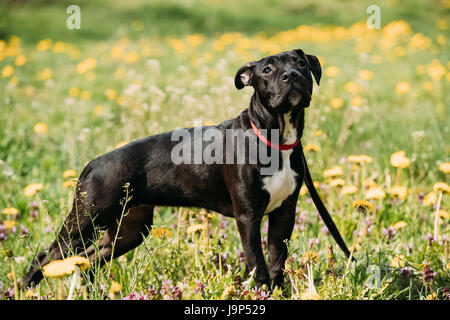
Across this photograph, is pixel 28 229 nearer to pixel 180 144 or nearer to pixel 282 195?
pixel 180 144

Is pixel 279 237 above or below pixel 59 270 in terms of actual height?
below

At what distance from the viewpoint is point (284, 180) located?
286cm

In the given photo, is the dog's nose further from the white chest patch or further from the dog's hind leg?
the dog's hind leg

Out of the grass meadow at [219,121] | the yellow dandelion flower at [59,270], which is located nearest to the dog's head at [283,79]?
the grass meadow at [219,121]

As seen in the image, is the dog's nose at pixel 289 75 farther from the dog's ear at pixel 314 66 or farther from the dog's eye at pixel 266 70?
the dog's ear at pixel 314 66

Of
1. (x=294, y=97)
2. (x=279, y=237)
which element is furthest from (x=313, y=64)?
(x=279, y=237)

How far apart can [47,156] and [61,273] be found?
12.1 feet

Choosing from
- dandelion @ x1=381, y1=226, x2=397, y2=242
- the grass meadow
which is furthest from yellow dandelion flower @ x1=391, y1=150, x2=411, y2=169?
dandelion @ x1=381, y1=226, x2=397, y2=242

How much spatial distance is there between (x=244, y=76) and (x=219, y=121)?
1.80 metres

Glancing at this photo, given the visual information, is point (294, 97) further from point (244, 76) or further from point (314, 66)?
point (244, 76)

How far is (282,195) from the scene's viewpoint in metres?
2.90

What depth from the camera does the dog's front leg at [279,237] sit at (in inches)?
117

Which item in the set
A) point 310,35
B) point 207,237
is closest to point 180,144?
point 207,237

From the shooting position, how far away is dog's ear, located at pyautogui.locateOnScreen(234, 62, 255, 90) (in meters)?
3.09
